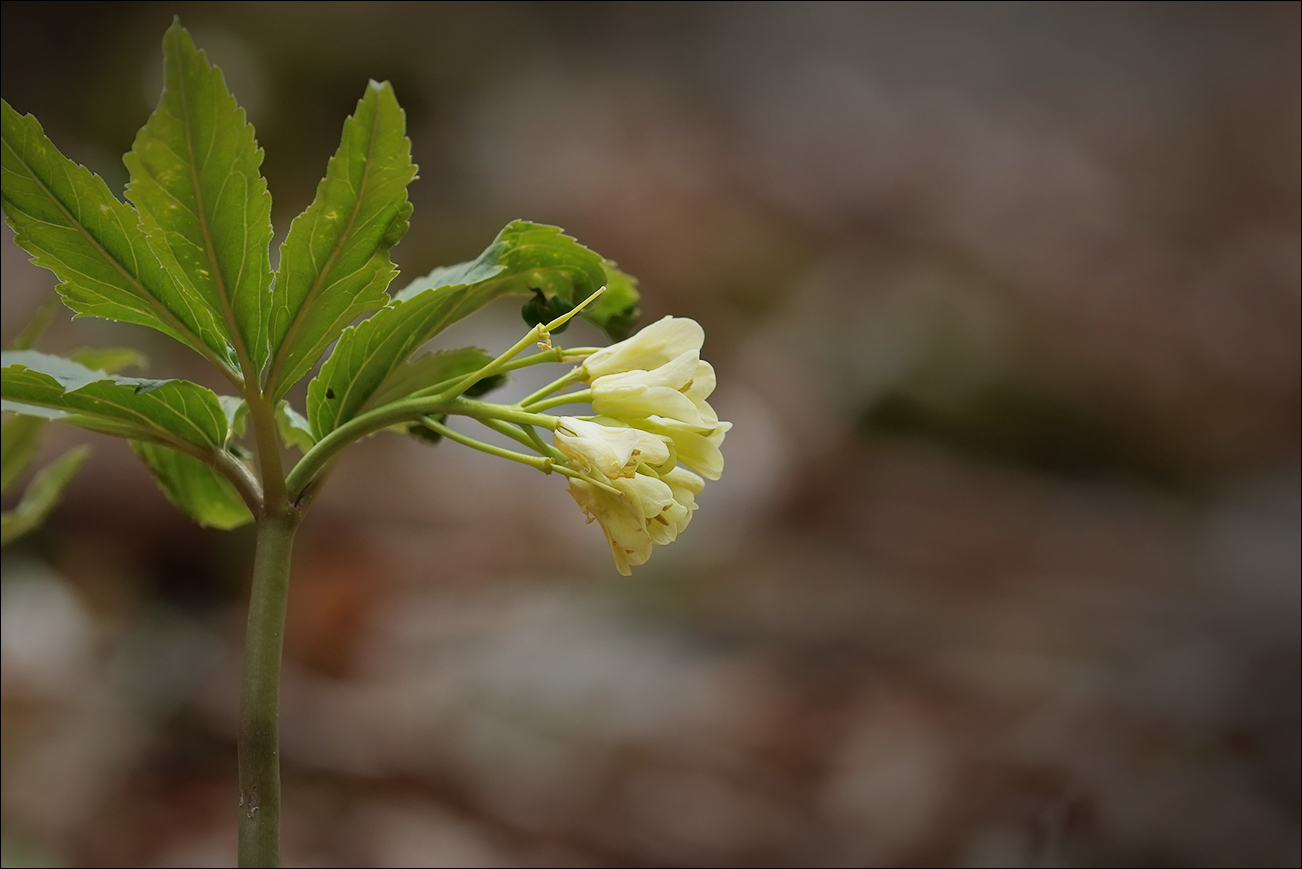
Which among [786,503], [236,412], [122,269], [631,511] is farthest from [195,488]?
[786,503]

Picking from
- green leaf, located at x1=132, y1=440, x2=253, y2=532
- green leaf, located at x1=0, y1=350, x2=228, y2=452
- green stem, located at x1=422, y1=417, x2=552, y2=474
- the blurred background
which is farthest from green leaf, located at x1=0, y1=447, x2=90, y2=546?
the blurred background

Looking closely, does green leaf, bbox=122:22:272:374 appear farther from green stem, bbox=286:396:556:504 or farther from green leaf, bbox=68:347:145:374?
green leaf, bbox=68:347:145:374

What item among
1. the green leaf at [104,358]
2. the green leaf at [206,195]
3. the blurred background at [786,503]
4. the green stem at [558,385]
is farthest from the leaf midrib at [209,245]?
the blurred background at [786,503]

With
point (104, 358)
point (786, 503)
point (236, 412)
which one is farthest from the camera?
point (786, 503)

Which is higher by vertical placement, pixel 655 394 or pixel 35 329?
pixel 35 329

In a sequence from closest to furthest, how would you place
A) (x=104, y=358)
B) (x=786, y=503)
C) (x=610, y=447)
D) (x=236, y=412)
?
(x=610, y=447) → (x=236, y=412) → (x=104, y=358) → (x=786, y=503)

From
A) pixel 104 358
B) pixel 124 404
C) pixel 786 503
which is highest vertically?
pixel 786 503

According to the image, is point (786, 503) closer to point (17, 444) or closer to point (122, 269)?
point (17, 444)

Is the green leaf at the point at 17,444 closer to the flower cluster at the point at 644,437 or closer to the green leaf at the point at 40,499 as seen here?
the green leaf at the point at 40,499
